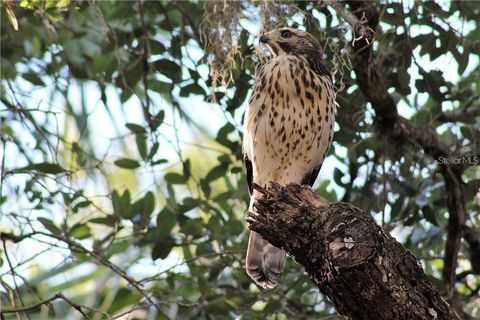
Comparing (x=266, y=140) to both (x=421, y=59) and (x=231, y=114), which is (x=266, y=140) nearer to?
(x=231, y=114)

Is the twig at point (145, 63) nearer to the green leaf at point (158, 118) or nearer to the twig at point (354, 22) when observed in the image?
the green leaf at point (158, 118)

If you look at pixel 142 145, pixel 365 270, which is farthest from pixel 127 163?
pixel 365 270

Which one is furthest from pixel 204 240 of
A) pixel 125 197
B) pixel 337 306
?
pixel 337 306

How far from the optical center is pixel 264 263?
17.7ft

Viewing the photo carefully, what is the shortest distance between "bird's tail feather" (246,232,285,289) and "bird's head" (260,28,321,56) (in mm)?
1196

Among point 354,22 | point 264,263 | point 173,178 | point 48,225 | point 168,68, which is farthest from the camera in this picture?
point 173,178

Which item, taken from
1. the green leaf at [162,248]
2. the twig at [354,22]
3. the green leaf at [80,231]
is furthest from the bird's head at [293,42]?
the green leaf at [80,231]

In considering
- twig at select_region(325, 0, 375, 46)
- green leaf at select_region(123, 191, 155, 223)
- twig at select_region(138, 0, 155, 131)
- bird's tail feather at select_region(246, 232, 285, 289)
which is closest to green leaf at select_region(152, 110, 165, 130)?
twig at select_region(138, 0, 155, 131)

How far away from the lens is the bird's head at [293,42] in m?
5.62

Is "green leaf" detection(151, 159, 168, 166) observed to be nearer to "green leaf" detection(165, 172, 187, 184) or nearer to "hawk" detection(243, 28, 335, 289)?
"green leaf" detection(165, 172, 187, 184)

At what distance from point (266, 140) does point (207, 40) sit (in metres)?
0.82

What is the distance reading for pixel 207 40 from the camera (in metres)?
5.83

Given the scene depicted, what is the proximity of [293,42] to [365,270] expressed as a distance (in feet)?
8.40

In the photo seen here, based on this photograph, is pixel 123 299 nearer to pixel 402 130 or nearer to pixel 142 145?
pixel 142 145
